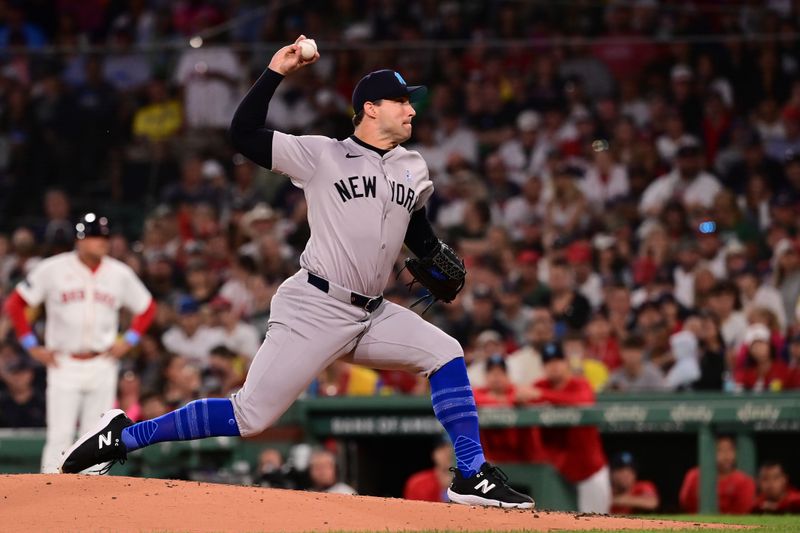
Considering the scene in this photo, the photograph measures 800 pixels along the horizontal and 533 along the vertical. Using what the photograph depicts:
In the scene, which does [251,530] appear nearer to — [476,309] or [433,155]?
[476,309]

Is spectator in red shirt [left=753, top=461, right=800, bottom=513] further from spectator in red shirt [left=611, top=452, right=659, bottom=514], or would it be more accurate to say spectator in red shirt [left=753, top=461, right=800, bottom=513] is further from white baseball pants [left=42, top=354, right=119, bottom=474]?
white baseball pants [left=42, top=354, right=119, bottom=474]

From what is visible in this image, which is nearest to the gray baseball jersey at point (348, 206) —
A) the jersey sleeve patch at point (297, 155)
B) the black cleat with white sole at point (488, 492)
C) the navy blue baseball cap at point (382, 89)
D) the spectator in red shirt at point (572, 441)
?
the jersey sleeve patch at point (297, 155)

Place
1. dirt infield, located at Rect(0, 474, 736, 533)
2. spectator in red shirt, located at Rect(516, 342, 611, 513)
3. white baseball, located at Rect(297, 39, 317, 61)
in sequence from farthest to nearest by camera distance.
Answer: spectator in red shirt, located at Rect(516, 342, 611, 513), white baseball, located at Rect(297, 39, 317, 61), dirt infield, located at Rect(0, 474, 736, 533)

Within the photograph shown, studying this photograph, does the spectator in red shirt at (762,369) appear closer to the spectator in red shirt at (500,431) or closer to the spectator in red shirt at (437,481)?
the spectator in red shirt at (500,431)

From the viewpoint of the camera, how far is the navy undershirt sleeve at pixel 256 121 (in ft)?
17.8

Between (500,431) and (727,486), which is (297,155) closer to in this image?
(500,431)

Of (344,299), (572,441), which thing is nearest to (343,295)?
(344,299)

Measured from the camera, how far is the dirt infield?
509 cm

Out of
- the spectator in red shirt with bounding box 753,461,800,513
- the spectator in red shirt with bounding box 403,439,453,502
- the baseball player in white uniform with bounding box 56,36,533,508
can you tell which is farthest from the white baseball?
the spectator in red shirt with bounding box 753,461,800,513

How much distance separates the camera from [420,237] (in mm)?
5895

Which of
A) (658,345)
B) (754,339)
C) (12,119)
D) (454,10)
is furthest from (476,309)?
(12,119)

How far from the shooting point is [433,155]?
13164mm

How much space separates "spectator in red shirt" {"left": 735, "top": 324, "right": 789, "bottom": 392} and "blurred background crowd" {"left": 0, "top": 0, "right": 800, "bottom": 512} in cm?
15

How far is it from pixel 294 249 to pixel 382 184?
23.9 feet
